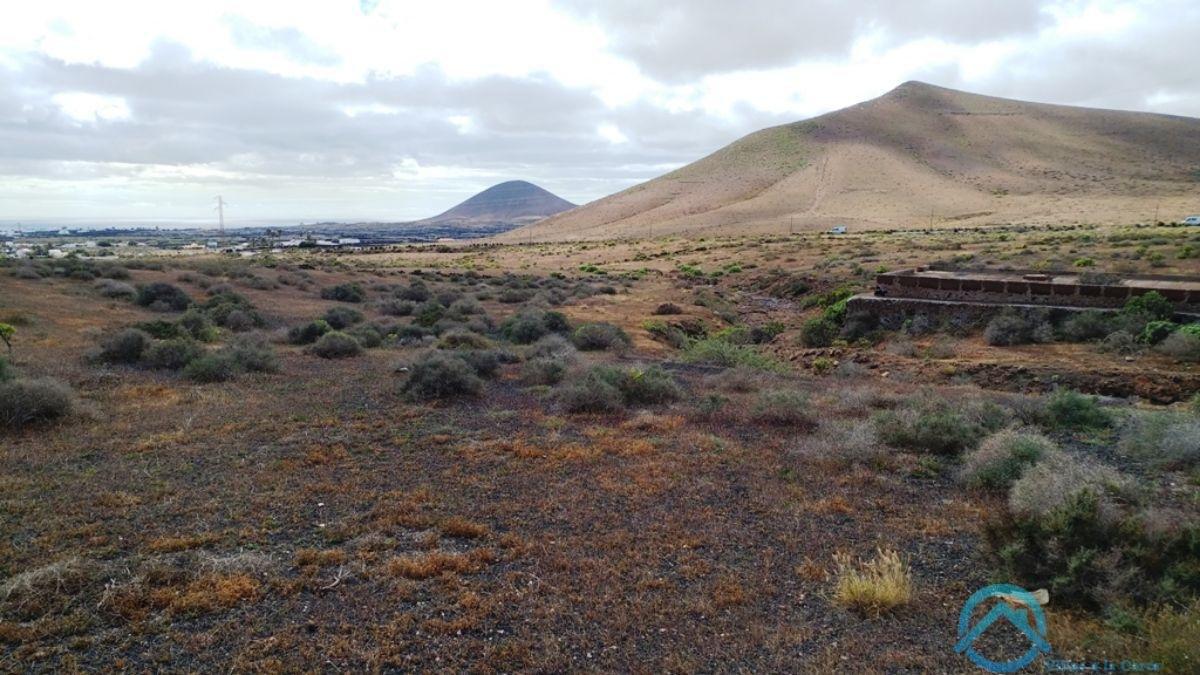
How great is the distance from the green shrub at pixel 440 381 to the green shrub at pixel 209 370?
381 centimetres

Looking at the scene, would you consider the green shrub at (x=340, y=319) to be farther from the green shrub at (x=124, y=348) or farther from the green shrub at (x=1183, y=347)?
the green shrub at (x=1183, y=347)

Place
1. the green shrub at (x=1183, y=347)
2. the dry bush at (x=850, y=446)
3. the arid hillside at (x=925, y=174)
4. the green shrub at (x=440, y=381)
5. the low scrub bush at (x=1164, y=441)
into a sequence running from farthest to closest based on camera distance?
1. the arid hillside at (x=925, y=174)
2. the green shrub at (x=1183, y=347)
3. the green shrub at (x=440, y=381)
4. the dry bush at (x=850, y=446)
5. the low scrub bush at (x=1164, y=441)

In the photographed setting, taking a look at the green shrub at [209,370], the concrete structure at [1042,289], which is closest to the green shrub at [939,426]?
the concrete structure at [1042,289]

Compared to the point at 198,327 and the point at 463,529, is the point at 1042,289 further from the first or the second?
the point at 198,327

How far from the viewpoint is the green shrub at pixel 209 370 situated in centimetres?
1289

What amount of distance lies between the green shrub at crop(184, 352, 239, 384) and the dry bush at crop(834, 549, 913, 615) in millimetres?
12279

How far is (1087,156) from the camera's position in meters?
100

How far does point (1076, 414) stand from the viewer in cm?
984

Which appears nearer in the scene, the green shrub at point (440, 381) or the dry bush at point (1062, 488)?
the dry bush at point (1062, 488)

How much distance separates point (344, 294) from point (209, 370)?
57.9 ft

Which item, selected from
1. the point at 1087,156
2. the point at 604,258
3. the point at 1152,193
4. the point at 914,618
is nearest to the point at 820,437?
the point at 914,618

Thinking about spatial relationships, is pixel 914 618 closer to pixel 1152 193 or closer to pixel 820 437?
pixel 820 437

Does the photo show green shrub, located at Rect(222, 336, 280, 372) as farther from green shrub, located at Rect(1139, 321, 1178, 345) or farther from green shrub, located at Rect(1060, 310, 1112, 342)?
green shrub, located at Rect(1139, 321, 1178, 345)

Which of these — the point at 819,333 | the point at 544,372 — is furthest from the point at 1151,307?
the point at 544,372
